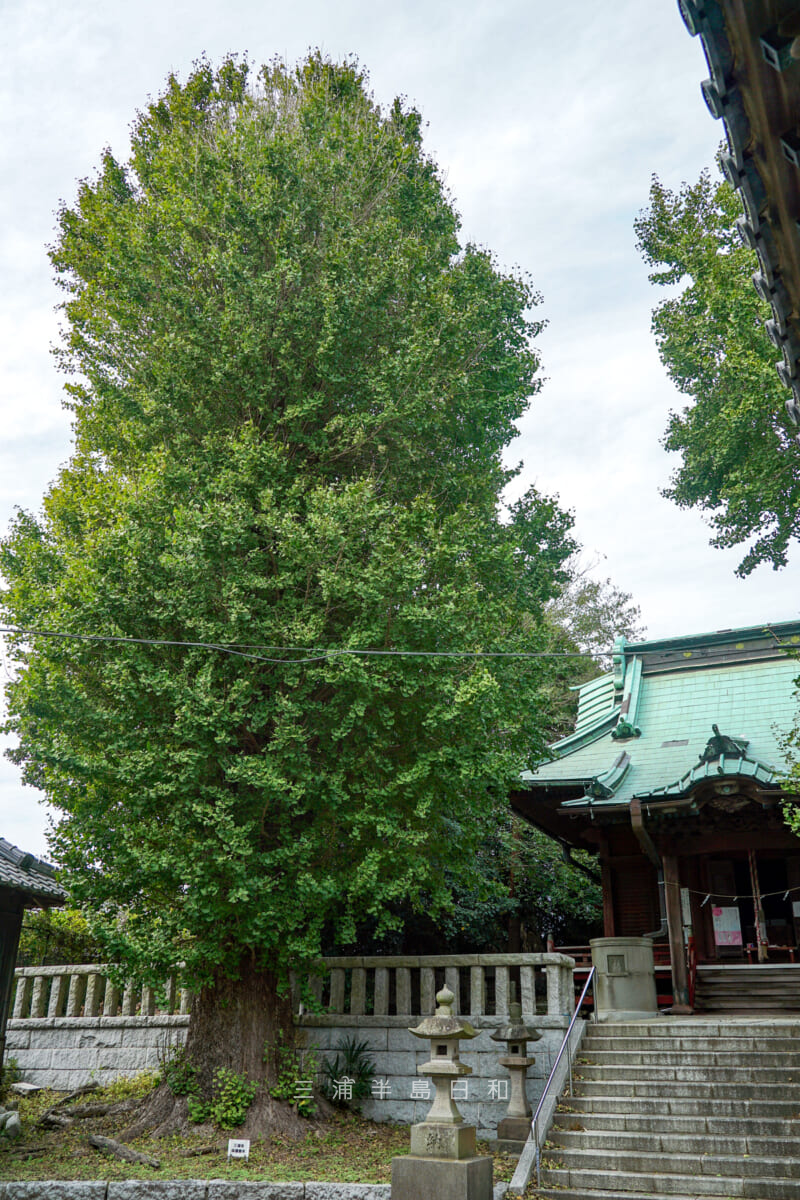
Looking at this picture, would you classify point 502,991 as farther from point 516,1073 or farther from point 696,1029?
point 696,1029

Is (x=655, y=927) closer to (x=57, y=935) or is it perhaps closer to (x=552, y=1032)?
(x=552, y=1032)

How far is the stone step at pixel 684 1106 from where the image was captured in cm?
909

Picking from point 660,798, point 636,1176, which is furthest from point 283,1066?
point 660,798

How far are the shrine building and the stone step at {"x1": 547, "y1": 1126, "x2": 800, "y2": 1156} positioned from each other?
4.18 metres

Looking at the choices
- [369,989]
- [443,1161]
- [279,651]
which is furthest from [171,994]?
[443,1161]

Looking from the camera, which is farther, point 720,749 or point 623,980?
point 720,749

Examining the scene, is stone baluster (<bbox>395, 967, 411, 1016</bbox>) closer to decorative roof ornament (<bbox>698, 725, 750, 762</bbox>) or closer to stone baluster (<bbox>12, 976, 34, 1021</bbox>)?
decorative roof ornament (<bbox>698, 725, 750, 762</bbox>)

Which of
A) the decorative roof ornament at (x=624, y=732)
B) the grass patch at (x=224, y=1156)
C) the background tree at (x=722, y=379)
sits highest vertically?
the background tree at (x=722, y=379)

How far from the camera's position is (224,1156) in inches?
356

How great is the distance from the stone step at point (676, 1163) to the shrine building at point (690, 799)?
4.38 m

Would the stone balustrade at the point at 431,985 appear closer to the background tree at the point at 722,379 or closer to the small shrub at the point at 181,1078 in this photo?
the small shrub at the point at 181,1078

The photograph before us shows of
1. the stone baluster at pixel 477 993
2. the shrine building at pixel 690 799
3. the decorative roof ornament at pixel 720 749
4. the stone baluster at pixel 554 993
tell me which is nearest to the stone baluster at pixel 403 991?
the stone baluster at pixel 477 993

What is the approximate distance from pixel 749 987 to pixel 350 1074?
684cm

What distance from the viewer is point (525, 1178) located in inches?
335
